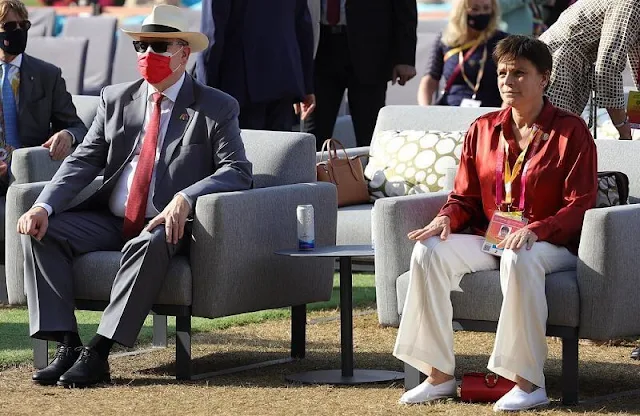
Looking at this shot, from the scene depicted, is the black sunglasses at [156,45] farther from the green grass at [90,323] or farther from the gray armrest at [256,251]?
the green grass at [90,323]

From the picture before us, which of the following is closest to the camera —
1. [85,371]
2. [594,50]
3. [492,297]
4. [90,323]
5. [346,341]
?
[492,297]

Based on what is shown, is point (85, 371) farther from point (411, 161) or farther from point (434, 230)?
point (411, 161)

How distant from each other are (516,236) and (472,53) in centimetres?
401

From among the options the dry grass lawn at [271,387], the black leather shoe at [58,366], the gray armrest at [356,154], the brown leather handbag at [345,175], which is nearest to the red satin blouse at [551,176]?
→ the dry grass lawn at [271,387]

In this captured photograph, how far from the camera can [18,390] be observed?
19.7ft

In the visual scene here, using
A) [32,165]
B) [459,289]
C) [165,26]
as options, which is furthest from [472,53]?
[459,289]

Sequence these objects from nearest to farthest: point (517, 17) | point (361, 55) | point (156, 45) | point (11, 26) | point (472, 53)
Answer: point (156, 45)
point (11, 26)
point (361, 55)
point (472, 53)
point (517, 17)

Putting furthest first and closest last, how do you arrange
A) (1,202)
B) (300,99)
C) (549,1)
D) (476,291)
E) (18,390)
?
(549,1) → (300,99) → (1,202) → (18,390) → (476,291)

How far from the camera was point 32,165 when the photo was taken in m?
7.59

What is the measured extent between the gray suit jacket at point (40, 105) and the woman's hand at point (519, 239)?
298cm

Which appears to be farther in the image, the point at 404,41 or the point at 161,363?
the point at 404,41

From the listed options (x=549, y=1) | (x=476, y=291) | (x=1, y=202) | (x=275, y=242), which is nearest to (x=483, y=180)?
(x=476, y=291)

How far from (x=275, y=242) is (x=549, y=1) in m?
6.39

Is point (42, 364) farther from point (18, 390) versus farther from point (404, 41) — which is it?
point (404, 41)
